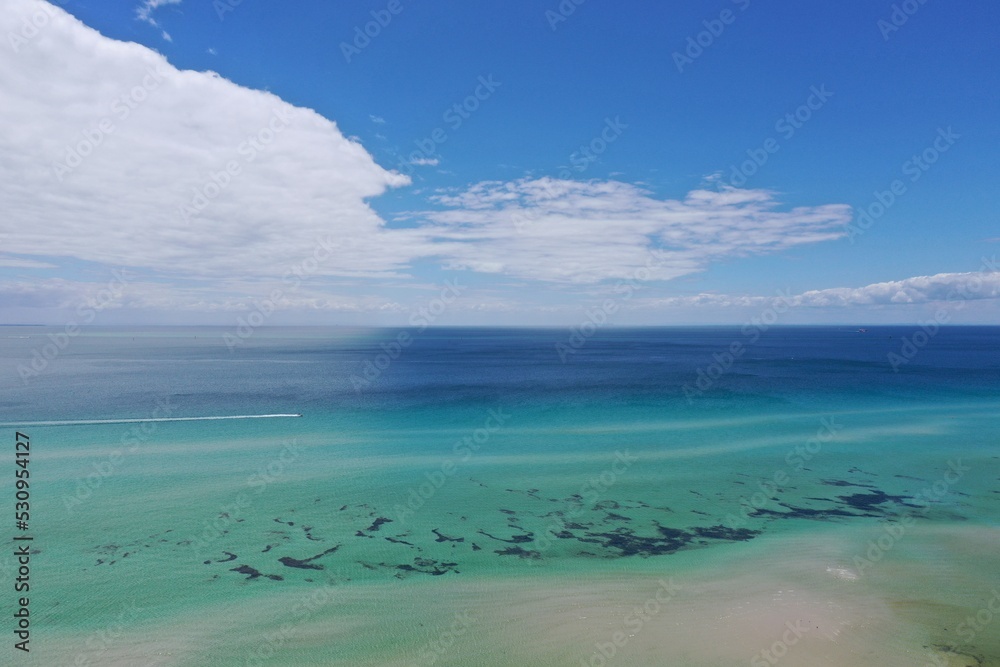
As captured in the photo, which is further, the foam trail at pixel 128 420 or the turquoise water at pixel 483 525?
the foam trail at pixel 128 420

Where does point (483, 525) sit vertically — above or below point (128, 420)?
below

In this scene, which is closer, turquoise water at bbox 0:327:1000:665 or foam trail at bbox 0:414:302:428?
turquoise water at bbox 0:327:1000:665

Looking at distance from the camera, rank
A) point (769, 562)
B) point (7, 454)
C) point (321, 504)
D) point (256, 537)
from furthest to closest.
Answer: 1. point (7, 454)
2. point (321, 504)
3. point (256, 537)
4. point (769, 562)

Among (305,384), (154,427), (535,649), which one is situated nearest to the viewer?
(535,649)

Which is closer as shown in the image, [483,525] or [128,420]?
[483,525]

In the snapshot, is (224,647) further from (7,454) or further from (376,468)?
(7,454)

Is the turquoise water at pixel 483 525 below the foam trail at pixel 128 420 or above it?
below

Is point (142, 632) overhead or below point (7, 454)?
below

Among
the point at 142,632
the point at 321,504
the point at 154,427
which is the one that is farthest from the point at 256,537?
the point at 154,427
